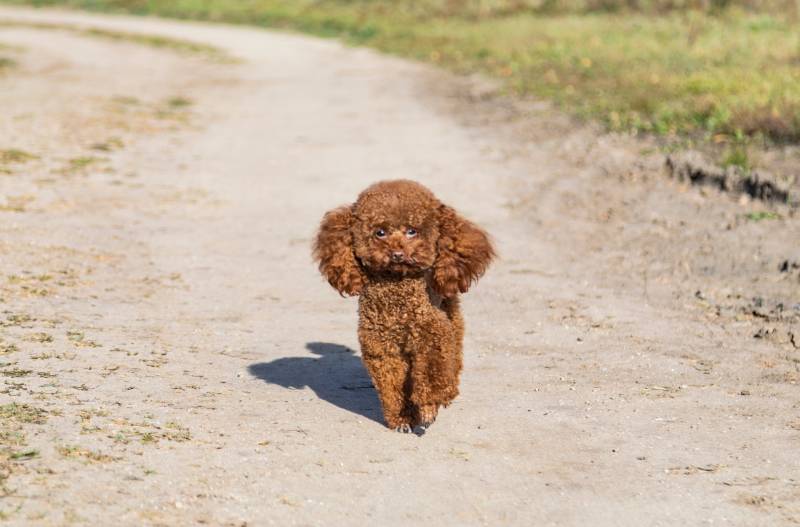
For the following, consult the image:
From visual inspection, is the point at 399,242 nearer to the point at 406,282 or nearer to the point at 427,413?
the point at 406,282

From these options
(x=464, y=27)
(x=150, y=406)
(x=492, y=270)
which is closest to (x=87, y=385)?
(x=150, y=406)

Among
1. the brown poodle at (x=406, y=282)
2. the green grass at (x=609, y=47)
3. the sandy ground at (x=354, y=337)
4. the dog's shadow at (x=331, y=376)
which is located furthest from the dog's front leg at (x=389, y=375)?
the green grass at (x=609, y=47)

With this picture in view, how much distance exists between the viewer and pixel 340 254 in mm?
6426

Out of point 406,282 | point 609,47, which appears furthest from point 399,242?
point 609,47

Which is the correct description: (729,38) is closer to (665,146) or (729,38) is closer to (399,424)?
(665,146)

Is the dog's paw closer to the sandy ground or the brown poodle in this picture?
the brown poodle

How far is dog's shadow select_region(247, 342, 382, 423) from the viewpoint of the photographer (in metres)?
7.22

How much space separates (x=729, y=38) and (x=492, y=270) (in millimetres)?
14164

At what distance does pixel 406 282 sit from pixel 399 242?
0.30m

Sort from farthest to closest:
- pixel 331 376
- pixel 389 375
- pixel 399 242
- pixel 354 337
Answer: pixel 354 337 → pixel 331 376 → pixel 389 375 → pixel 399 242

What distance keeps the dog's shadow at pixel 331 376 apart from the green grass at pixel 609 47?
25.8 ft

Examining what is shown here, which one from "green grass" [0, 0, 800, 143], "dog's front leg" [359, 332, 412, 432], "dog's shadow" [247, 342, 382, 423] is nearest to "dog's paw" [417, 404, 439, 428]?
"dog's front leg" [359, 332, 412, 432]

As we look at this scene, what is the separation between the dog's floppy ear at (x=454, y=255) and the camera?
21.1 ft

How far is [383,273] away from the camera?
21.2 feet
